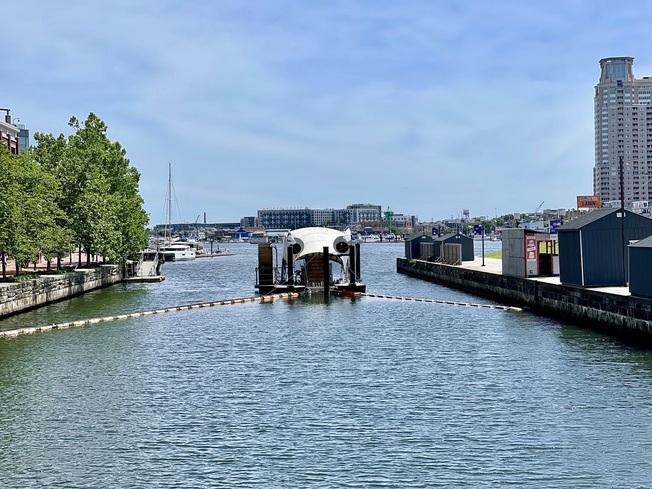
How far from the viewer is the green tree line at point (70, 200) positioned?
5716 cm

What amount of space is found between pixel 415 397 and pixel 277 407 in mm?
4734

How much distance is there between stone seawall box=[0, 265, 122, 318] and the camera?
177ft

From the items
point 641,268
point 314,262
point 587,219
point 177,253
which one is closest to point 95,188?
point 314,262

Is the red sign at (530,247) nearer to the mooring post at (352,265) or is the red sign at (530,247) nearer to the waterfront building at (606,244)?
the waterfront building at (606,244)

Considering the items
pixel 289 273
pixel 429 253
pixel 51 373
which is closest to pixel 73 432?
pixel 51 373

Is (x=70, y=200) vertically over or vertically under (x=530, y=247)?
over

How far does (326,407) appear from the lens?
89.0 ft

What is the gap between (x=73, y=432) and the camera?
24.3 meters

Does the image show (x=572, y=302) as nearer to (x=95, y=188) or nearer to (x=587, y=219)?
(x=587, y=219)

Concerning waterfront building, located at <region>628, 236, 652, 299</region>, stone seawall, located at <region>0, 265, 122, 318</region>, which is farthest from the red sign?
stone seawall, located at <region>0, 265, 122, 318</region>

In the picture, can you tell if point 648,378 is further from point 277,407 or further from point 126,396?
point 126,396

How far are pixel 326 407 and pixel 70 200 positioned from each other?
54.4 metres

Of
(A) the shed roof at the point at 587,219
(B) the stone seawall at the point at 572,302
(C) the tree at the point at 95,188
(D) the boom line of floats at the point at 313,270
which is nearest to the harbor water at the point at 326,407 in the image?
(B) the stone seawall at the point at 572,302

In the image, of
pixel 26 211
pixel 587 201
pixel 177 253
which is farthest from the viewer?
pixel 177 253
